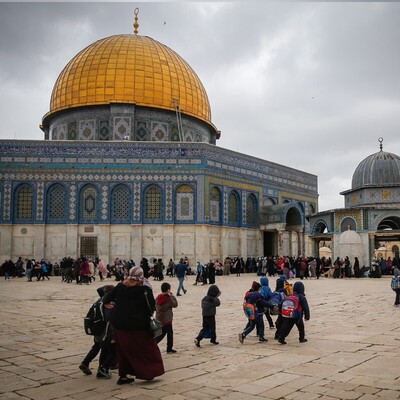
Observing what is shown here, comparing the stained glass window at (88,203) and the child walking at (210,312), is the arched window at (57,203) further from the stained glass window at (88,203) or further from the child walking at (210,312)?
the child walking at (210,312)

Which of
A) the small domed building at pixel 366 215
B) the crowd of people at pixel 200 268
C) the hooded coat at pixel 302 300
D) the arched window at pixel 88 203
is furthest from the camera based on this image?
the arched window at pixel 88 203

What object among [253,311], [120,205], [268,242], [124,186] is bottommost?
[253,311]

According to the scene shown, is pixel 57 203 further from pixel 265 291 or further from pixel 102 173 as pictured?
pixel 265 291

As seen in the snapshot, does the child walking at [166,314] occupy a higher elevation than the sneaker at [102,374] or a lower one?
higher

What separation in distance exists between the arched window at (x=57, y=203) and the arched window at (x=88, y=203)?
0.96 metres

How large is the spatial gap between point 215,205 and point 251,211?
3.99 m

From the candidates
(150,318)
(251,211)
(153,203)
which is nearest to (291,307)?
(150,318)

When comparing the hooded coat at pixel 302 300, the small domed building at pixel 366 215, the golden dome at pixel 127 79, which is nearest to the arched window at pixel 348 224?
the small domed building at pixel 366 215

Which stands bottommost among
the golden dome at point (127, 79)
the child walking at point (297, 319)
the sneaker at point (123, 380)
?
the sneaker at point (123, 380)

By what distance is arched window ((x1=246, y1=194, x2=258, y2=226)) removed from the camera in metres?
32.8

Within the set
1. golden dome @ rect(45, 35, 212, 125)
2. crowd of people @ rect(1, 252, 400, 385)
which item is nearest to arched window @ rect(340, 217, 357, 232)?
golden dome @ rect(45, 35, 212, 125)

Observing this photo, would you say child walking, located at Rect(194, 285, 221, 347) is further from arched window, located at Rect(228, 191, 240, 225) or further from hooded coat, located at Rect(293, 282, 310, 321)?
arched window, located at Rect(228, 191, 240, 225)

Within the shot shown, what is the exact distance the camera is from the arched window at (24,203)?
2827 cm

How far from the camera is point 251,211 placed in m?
33.2
